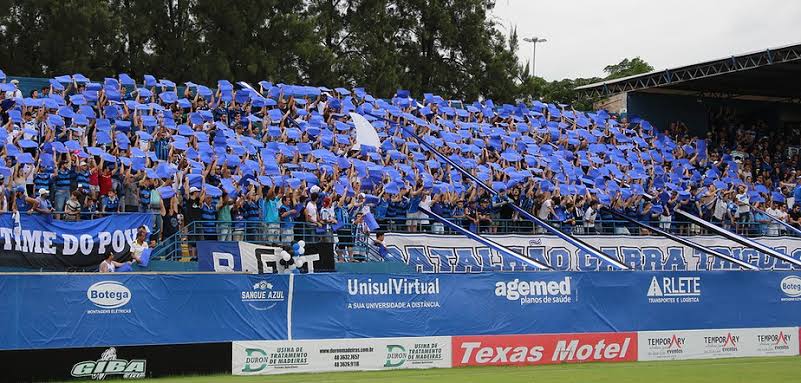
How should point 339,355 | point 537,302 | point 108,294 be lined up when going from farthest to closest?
1. point 537,302
2. point 339,355
3. point 108,294

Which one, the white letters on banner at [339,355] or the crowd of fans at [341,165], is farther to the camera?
the crowd of fans at [341,165]

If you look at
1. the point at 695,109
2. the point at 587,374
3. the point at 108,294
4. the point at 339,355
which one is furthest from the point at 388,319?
the point at 695,109

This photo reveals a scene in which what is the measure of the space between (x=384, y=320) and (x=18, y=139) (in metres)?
9.72

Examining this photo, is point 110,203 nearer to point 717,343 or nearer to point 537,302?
point 537,302

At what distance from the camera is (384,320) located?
69.2 feet

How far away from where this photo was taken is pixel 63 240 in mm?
21844

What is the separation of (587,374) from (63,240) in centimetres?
1096

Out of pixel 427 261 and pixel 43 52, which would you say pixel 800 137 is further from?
pixel 43 52

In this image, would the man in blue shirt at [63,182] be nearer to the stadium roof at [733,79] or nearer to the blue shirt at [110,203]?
the blue shirt at [110,203]

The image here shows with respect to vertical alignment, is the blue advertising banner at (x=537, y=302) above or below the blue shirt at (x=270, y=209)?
below

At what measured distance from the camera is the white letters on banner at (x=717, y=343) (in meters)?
23.6

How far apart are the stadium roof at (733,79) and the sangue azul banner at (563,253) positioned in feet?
26.2

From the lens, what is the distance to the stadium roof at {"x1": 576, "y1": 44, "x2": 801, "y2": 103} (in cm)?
3903

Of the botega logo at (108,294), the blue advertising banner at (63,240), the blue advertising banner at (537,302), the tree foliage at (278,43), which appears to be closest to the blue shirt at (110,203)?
the blue advertising banner at (63,240)
